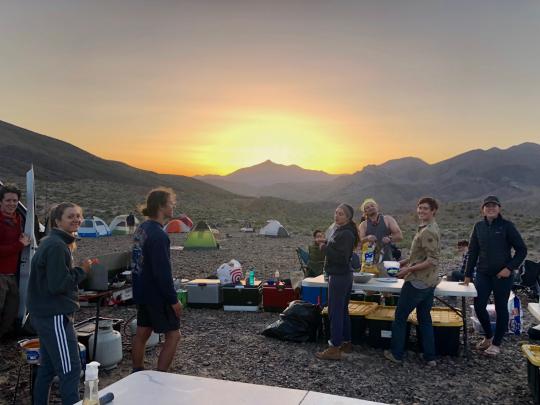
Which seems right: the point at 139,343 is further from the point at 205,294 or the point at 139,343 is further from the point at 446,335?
the point at 205,294

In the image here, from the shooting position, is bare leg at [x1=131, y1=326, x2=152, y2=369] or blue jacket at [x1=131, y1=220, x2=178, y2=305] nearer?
blue jacket at [x1=131, y1=220, x2=178, y2=305]

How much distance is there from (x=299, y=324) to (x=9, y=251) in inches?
142

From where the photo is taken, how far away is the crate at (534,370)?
4.27m

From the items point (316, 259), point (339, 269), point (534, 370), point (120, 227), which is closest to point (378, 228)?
point (316, 259)

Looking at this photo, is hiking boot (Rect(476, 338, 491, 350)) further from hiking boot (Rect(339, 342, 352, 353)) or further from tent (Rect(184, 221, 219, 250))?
tent (Rect(184, 221, 219, 250))

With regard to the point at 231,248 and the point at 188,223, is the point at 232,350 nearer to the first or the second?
the point at 231,248

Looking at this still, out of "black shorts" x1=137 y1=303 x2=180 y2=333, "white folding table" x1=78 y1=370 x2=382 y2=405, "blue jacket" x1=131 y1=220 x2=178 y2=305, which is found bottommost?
"black shorts" x1=137 y1=303 x2=180 y2=333

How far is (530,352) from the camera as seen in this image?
4383 millimetres

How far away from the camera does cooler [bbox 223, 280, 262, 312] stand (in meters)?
7.97

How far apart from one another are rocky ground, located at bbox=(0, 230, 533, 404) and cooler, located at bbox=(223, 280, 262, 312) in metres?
0.56

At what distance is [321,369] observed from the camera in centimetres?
532

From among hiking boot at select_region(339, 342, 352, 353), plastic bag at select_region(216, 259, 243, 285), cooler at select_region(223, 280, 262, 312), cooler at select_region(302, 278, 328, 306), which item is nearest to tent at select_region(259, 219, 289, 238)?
plastic bag at select_region(216, 259, 243, 285)

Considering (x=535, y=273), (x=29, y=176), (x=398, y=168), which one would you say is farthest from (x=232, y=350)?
(x=398, y=168)

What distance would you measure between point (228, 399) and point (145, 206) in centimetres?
232
